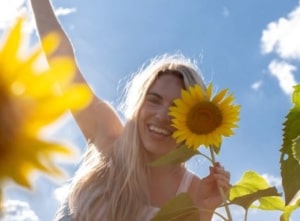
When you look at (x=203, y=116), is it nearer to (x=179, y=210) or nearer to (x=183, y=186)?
(x=179, y=210)

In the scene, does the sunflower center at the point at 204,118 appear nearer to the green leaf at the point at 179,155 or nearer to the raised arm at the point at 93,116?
the green leaf at the point at 179,155

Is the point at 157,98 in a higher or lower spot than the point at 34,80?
higher

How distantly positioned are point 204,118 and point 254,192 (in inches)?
4.1

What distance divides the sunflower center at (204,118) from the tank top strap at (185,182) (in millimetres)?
675

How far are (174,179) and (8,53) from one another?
132cm

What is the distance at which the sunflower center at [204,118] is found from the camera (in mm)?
628

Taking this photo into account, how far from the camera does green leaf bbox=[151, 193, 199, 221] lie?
595 mm

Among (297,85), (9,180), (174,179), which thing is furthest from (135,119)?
(9,180)

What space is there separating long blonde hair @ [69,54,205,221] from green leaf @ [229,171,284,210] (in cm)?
51

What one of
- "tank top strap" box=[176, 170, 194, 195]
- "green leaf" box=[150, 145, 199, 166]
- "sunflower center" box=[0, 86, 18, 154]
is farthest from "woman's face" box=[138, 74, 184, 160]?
A: "sunflower center" box=[0, 86, 18, 154]

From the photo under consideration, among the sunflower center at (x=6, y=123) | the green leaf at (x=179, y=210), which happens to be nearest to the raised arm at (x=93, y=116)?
the green leaf at (x=179, y=210)

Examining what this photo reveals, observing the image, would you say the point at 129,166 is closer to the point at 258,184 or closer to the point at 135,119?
the point at 135,119

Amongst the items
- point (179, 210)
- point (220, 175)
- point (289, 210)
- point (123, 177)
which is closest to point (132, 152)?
point (123, 177)

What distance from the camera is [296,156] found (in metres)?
0.41
